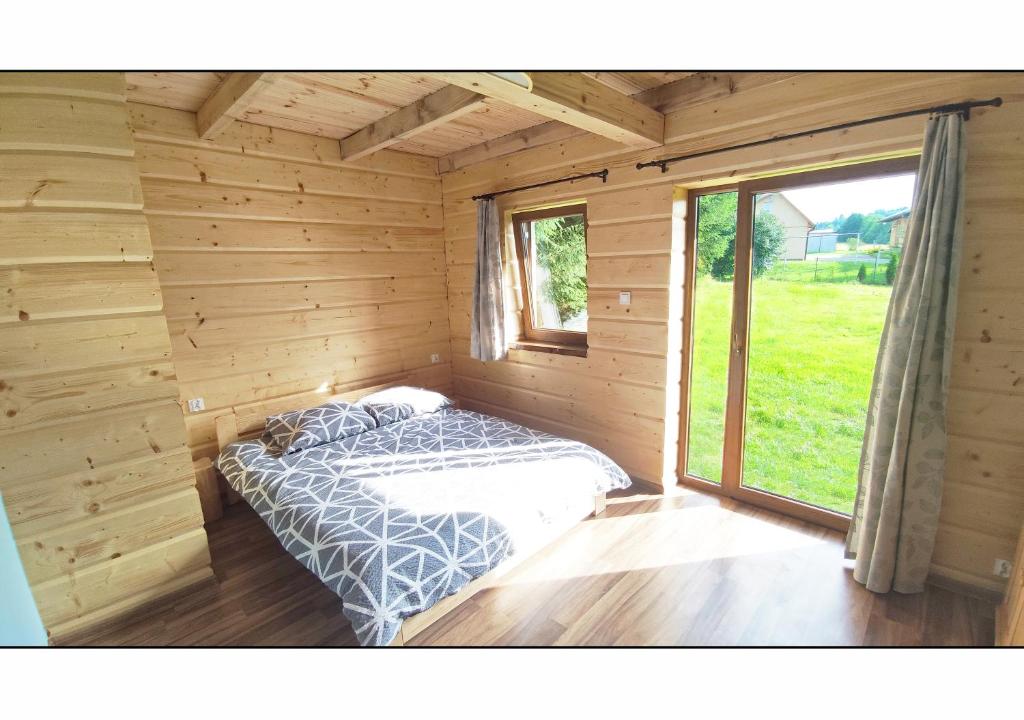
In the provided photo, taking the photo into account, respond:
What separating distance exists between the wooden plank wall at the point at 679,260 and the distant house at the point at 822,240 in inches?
15.1

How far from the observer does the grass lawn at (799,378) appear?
239cm

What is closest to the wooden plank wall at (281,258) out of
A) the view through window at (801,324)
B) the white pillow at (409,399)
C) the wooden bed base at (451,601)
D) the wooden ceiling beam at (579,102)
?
the white pillow at (409,399)

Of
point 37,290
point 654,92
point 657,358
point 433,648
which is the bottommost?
point 433,648

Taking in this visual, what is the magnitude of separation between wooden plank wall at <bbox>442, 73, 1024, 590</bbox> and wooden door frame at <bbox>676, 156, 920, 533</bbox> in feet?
0.41

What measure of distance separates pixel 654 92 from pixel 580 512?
250 cm

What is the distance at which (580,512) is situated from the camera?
260cm

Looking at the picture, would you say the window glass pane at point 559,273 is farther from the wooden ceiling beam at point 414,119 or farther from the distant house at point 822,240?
the distant house at point 822,240

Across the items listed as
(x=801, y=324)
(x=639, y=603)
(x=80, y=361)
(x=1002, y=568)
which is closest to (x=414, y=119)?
(x=80, y=361)

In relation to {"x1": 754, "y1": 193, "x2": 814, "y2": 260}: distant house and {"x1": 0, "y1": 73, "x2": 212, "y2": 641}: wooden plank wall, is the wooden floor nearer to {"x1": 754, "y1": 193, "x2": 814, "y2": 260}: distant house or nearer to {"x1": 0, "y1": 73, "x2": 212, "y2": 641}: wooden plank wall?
{"x1": 0, "y1": 73, "x2": 212, "y2": 641}: wooden plank wall

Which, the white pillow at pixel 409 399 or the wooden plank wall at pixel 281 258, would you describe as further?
the white pillow at pixel 409 399

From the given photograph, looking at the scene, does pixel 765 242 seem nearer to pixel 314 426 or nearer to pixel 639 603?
pixel 639 603

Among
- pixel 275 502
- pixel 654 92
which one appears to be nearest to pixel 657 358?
pixel 654 92

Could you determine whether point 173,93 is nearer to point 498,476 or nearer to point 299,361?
point 299,361

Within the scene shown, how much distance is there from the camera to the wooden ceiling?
2.12 meters
